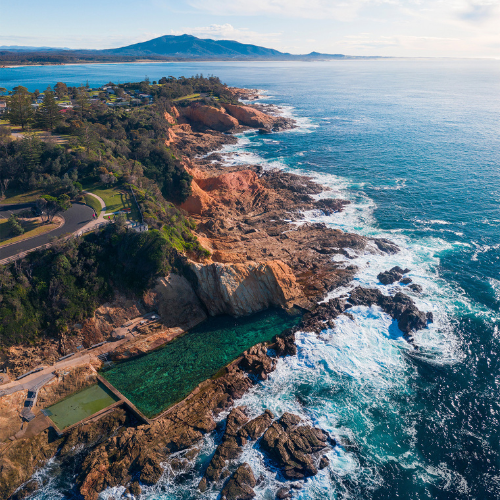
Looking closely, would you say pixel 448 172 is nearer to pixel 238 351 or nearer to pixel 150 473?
pixel 238 351

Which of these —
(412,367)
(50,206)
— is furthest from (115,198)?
(412,367)

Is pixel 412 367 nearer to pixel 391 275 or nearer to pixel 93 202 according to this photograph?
pixel 391 275

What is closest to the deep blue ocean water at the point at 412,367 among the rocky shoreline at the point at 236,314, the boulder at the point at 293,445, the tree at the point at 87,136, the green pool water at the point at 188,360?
the boulder at the point at 293,445

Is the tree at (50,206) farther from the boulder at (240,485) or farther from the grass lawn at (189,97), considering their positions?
the grass lawn at (189,97)

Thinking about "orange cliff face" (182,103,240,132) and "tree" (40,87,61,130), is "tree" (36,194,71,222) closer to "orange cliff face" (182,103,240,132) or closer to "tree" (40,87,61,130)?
"tree" (40,87,61,130)

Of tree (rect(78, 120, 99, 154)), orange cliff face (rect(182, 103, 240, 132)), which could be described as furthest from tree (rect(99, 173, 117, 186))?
orange cliff face (rect(182, 103, 240, 132))

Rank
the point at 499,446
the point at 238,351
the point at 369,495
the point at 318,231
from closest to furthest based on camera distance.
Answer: the point at 369,495 < the point at 499,446 < the point at 238,351 < the point at 318,231

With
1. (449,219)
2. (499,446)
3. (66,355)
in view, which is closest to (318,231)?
(449,219)
